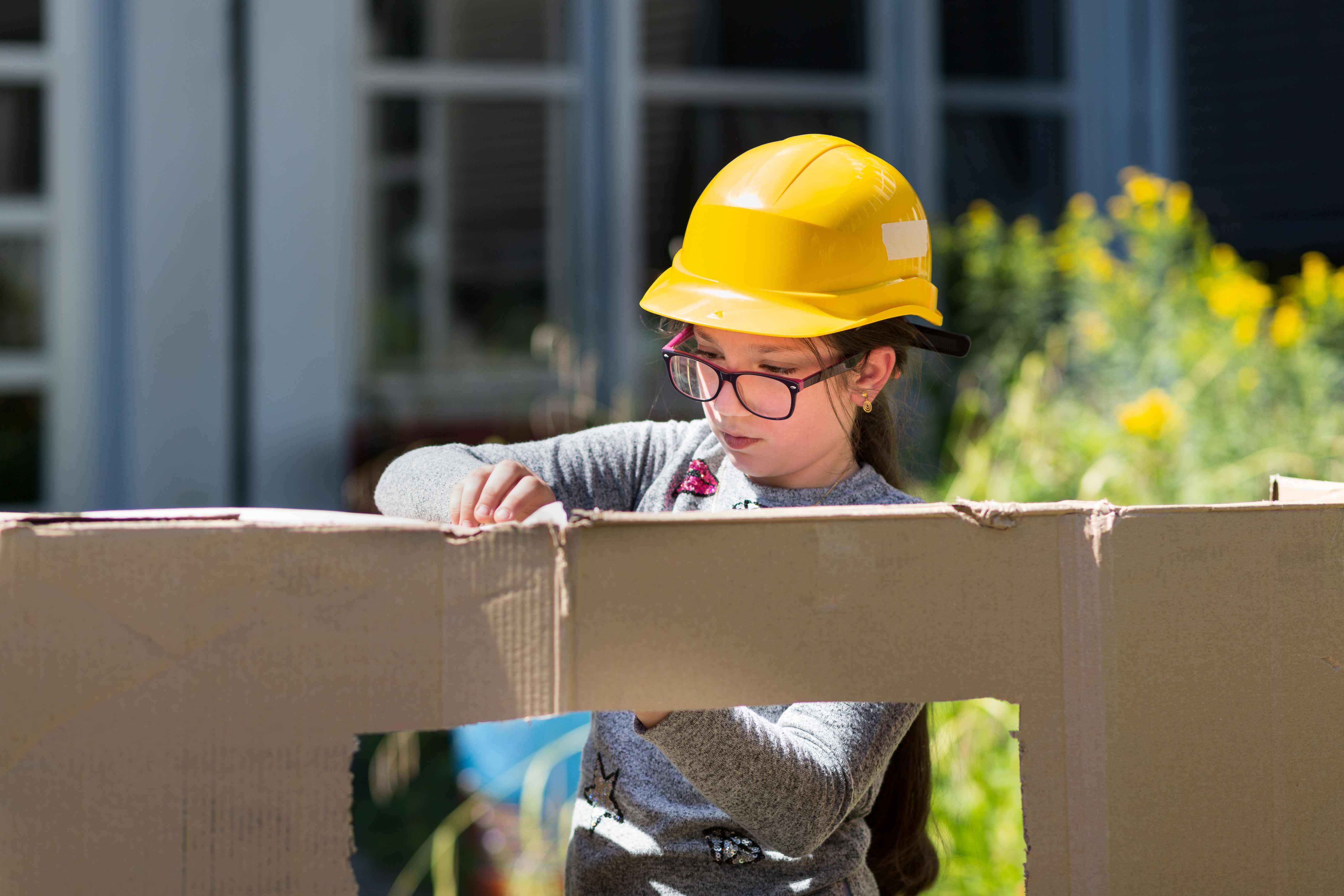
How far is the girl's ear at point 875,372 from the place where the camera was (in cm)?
135

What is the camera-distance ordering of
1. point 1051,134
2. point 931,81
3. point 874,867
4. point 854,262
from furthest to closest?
point 1051,134
point 931,81
point 874,867
point 854,262

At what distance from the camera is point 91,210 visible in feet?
10.7

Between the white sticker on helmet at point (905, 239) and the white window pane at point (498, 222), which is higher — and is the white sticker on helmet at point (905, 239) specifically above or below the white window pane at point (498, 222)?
below

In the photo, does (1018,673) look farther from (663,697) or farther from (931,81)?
(931,81)

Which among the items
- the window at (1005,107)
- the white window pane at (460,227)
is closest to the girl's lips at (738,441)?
the white window pane at (460,227)

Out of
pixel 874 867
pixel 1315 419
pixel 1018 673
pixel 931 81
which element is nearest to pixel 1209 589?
pixel 1018 673

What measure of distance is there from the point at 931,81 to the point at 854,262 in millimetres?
3137

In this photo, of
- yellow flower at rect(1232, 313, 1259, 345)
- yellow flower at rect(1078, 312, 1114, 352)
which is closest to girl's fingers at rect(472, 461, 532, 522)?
yellow flower at rect(1232, 313, 1259, 345)

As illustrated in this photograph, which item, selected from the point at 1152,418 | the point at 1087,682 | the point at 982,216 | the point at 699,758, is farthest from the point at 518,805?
the point at 982,216

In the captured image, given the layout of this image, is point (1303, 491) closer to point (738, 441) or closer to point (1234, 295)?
point (738, 441)

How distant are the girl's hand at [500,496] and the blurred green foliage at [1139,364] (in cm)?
176

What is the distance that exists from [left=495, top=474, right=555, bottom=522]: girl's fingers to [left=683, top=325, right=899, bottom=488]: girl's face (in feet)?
0.85

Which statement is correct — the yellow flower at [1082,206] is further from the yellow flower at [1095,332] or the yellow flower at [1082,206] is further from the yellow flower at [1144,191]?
the yellow flower at [1095,332]

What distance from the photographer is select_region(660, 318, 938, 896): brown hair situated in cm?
147
